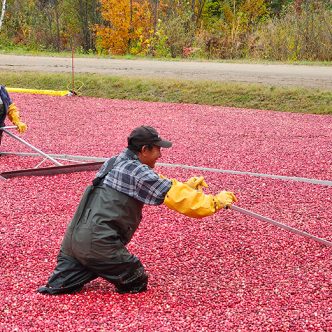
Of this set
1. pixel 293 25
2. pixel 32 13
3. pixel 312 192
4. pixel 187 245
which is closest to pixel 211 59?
pixel 293 25

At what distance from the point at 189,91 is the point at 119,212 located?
1036 centimetres

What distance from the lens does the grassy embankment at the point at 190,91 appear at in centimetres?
1354

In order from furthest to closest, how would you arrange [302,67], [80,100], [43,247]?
[302,67], [80,100], [43,247]

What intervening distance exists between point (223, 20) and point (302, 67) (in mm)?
8888

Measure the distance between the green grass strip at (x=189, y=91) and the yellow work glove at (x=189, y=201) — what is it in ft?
29.9

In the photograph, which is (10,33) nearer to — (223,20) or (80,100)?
(223,20)

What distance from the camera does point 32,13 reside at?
25953 mm

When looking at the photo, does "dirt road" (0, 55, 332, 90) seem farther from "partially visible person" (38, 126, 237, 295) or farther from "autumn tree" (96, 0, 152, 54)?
"partially visible person" (38, 126, 237, 295)

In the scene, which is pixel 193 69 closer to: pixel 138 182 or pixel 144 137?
pixel 144 137

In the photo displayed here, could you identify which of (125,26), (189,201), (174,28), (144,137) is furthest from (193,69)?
(189,201)

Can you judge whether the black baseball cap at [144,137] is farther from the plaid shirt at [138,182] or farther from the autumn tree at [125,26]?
the autumn tree at [125,26]

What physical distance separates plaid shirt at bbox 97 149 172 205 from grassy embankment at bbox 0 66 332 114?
9.10 metres

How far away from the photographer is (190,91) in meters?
14.6

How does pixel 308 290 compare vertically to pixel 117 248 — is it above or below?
below
